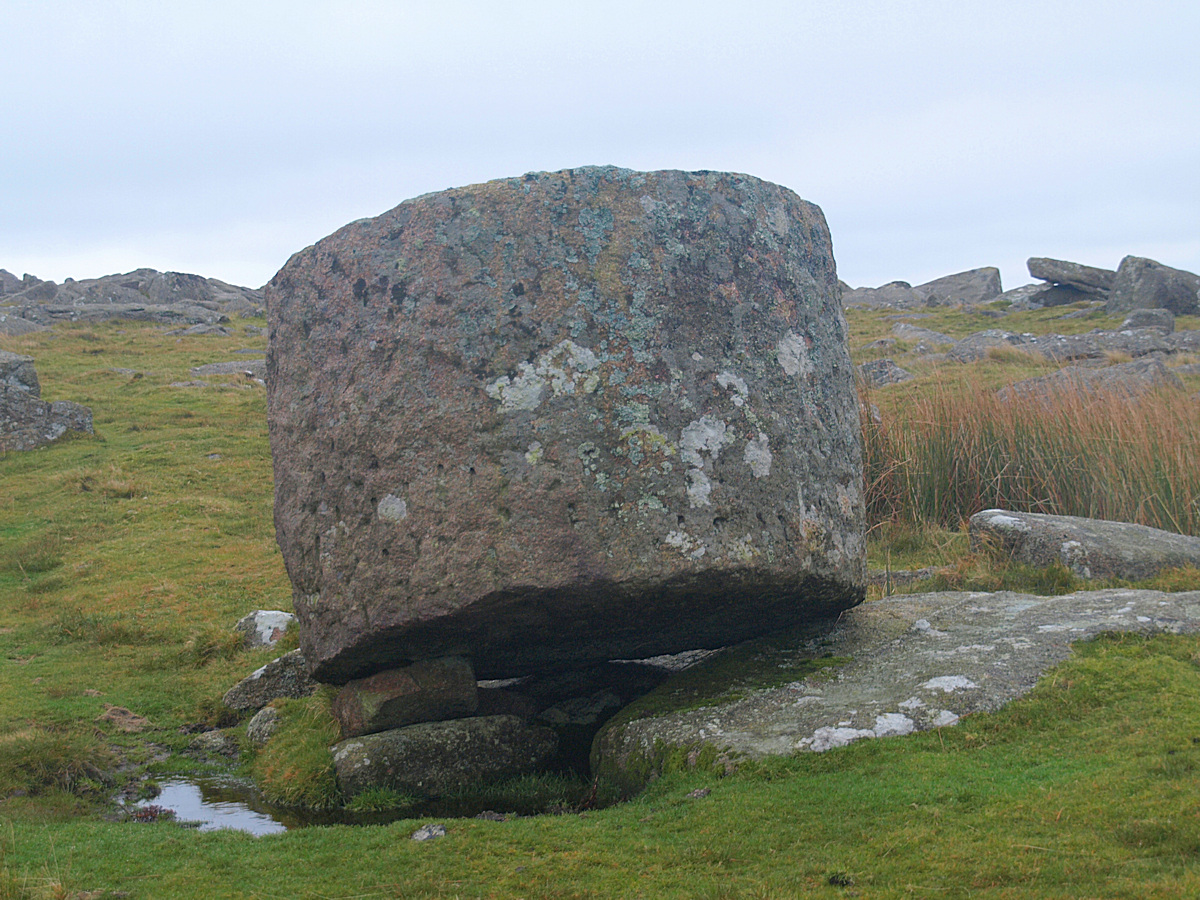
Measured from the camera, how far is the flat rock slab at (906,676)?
14.2ft

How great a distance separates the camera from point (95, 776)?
18.5 feet

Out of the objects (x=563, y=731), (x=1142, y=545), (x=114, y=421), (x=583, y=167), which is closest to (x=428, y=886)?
(x=563, y=731)

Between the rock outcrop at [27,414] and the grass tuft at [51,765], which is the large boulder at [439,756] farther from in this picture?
the rock outcrop at [27,414]

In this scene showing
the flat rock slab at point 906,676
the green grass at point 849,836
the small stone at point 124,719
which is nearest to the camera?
the green grass at point 849,836

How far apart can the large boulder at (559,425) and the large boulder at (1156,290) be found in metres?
42.1

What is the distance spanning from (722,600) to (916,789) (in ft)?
5.50

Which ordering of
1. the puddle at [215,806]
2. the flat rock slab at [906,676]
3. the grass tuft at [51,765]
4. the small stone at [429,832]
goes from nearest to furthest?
the small stone at [429,832]
the flat rock slab at [906,676]
the puddle at [215,806]
the grass tuft at [51,765]

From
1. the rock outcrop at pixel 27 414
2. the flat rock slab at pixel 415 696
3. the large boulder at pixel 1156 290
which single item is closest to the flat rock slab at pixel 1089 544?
the flat rock slab at pixel 415 696

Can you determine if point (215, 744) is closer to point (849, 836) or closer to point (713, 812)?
point (713, 812)

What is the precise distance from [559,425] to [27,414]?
1863 centimetres

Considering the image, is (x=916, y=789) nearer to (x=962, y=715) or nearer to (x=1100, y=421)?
(x=962, y=715)

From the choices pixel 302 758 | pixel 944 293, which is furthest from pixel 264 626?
pixel 944 293

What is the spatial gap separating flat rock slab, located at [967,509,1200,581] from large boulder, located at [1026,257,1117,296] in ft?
152

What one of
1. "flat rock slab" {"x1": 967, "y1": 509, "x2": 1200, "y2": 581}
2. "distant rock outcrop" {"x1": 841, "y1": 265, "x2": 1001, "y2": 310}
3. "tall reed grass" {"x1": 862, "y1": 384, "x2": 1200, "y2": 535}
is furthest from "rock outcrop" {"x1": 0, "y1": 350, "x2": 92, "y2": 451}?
"distant rock outcrop" {"x1": 841, "y1": 265, "x2": 1001, "y2": 310}
